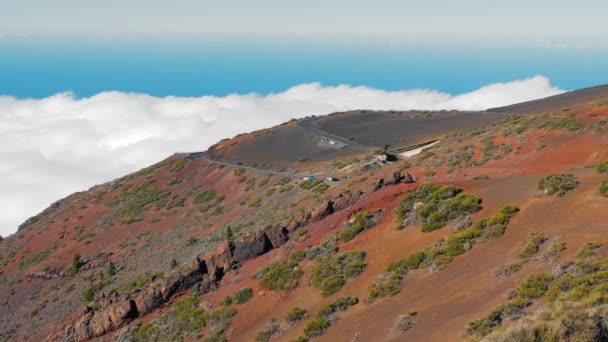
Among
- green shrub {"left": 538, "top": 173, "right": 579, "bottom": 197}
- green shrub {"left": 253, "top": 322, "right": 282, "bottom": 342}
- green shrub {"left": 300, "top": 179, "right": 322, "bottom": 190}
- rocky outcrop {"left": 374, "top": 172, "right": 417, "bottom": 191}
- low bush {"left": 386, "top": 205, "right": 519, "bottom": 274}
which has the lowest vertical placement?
green shrub {"left": 253, "top": 322, "right": 282, "bottom": 342}

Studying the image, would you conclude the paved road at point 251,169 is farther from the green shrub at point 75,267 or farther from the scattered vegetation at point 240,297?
the scattered vegetation at point 240,297

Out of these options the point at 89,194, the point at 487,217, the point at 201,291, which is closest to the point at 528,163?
the point at 487,217

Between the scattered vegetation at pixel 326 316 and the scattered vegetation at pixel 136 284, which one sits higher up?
the scattered vegetation at pixel 136 284

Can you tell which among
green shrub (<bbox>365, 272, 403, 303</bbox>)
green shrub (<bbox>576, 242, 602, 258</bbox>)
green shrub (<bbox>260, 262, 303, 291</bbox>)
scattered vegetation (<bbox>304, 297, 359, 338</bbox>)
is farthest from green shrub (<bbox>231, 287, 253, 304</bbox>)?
green shrub (<bbox>576, 242, 602, 258</bbox>)

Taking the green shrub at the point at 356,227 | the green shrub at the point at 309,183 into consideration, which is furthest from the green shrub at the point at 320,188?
the green shrub at the point at 356,227

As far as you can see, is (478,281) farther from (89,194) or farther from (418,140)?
(89,194)

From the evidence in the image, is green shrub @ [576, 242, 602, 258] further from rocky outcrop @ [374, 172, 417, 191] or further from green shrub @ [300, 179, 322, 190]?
green shrub @ [300, 179, 322, 190]

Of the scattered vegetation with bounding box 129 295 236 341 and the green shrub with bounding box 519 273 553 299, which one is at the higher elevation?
the green shrub with bounding box 519 273 553 299
